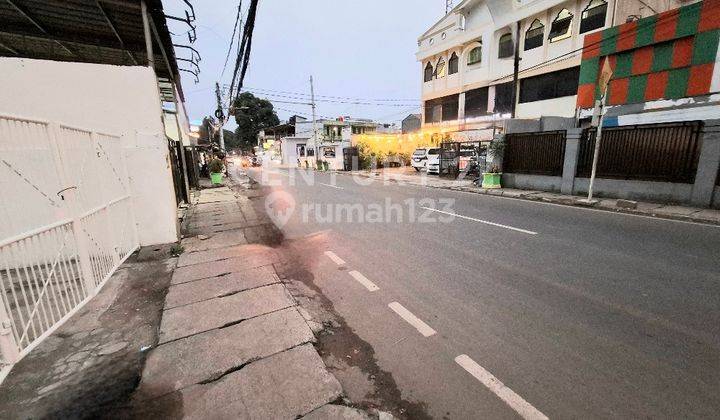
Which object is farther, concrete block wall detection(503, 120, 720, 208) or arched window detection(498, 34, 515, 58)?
arched window detection(498, 34, 515, 58)

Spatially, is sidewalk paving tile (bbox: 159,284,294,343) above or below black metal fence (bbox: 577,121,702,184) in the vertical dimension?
below

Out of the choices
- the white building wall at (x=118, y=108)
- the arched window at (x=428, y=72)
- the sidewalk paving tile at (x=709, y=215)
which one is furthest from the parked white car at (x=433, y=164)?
the white building wall at (x=118, y=108)

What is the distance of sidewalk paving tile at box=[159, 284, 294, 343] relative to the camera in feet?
10.8

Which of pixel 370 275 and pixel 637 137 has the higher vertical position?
A: pixel 637 137

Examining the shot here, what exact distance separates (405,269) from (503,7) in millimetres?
23932

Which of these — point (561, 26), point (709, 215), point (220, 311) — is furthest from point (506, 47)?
point (220, 311)

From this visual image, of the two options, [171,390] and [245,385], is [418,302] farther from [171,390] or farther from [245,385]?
[171,390]

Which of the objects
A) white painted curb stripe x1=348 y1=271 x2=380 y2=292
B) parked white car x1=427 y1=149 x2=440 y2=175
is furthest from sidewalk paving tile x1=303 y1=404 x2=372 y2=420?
parked white car x1=427 y1=149 x2=440 y2=175

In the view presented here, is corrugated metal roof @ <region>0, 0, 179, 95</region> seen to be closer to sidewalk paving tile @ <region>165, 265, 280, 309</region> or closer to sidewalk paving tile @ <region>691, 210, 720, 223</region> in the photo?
sidewalk paving tile @ <region>165, 265, 280, 309</region>

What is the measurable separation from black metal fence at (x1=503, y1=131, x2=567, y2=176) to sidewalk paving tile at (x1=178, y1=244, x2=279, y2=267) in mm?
11371

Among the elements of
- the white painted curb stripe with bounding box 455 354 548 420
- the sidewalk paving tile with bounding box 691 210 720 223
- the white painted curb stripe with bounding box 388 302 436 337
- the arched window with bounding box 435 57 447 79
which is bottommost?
the white painted curb stripe with bounding box 455 354 548 420

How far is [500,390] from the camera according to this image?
7.89 ft

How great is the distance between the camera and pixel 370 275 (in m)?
4.66

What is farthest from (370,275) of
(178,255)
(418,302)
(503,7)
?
(503,7)
